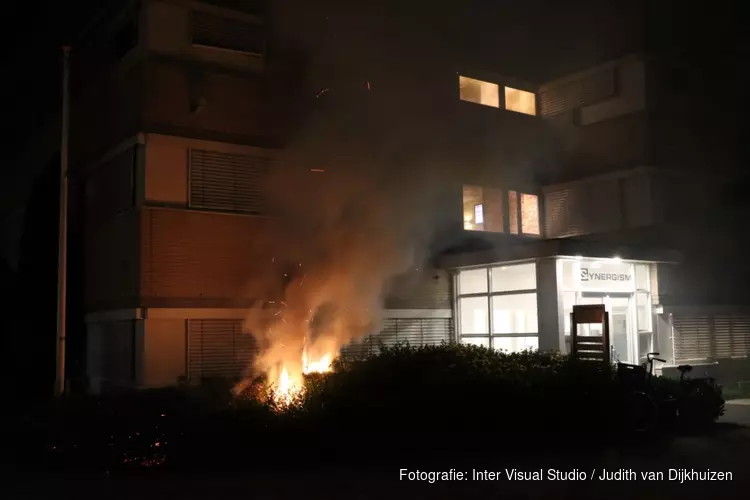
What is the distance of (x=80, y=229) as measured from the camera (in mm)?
15211

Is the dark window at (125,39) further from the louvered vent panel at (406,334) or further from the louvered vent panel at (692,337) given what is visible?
the louvered vent panel at (692,337)

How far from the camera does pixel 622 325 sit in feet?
49.0

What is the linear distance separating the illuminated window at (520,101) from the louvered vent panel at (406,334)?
228 inches

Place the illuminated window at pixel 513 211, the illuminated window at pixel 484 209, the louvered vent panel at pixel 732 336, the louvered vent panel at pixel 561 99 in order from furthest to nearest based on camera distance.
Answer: the louvered vent panel at pixel 561 99 < the illuminated window at pixel 513 211 < the illuminated window at pixel 484 209 < the louvered vent panel at pixel 732 336

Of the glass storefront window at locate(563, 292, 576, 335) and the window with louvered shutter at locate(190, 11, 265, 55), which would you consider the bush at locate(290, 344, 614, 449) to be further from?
the window with louvered shutter at locate(190, 11, 265, 55)

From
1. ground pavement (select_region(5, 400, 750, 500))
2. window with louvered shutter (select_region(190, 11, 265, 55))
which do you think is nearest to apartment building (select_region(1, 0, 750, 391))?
window with louvered shutter (select_region(190, 11, 265, 55))

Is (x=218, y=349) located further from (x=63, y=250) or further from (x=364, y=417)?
(x=364, y=417)

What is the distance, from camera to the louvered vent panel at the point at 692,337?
15797mm

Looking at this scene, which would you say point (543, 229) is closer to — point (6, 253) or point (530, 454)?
point (530, 454)

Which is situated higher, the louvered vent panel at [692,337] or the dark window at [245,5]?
the dark window at [245,5]

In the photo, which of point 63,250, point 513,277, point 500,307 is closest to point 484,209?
point 513,277

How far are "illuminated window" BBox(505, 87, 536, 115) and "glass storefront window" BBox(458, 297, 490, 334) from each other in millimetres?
5182

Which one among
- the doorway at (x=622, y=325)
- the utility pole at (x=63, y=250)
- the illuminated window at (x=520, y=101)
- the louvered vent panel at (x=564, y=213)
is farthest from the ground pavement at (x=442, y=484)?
the illuminated window at (x=520, y=101)

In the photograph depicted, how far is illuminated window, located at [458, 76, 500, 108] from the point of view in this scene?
17.3m
